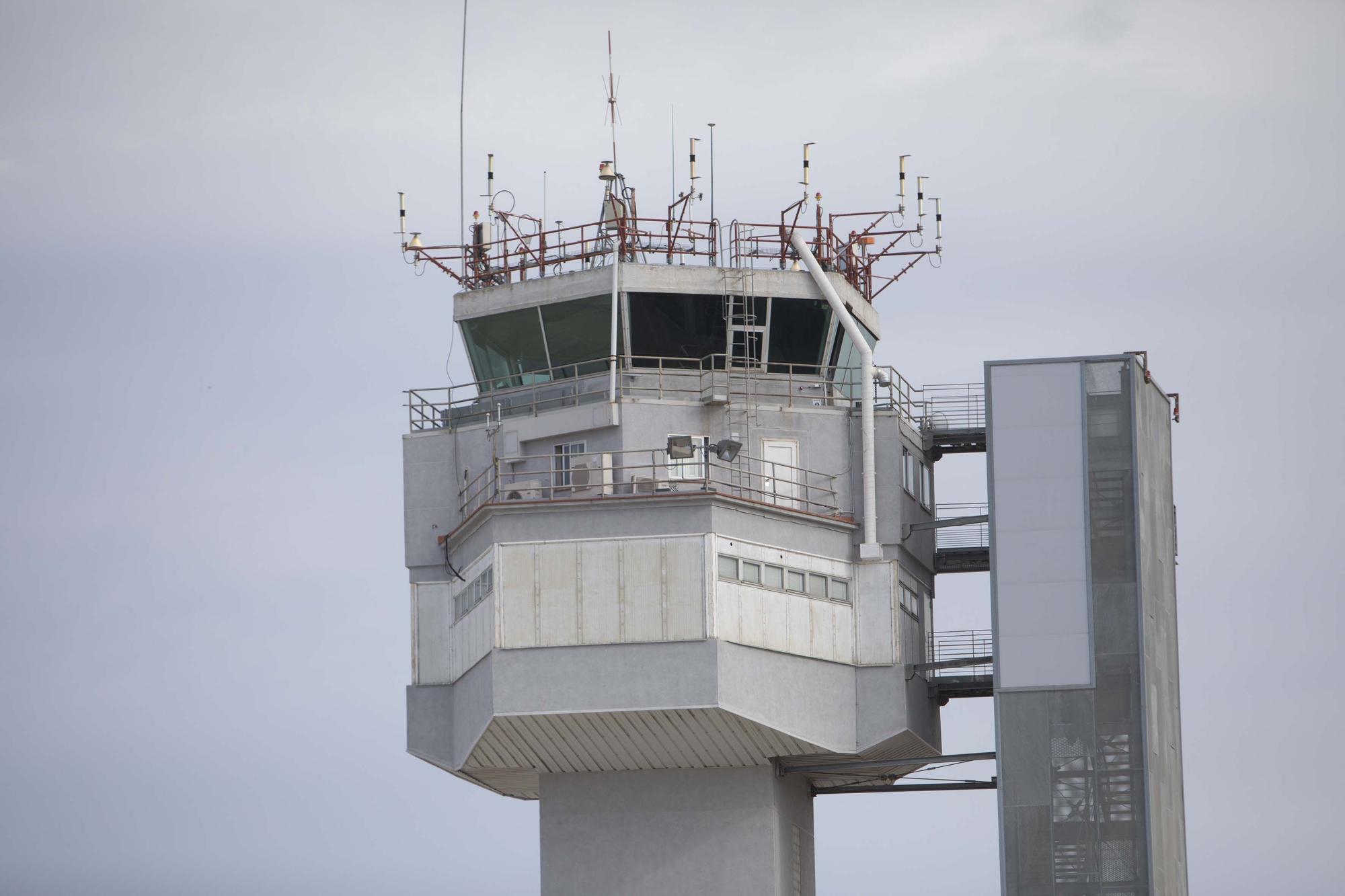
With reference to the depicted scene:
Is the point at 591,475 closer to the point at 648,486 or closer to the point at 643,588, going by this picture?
the point at 648,486

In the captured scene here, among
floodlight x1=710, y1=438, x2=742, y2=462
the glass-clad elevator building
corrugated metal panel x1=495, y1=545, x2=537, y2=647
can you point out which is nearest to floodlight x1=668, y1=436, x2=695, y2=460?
floodlight x1=710, y1=438, x2=742, y2=462

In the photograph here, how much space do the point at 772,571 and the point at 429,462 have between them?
9.35 metres

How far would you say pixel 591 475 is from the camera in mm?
70625

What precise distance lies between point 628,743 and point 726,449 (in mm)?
7106

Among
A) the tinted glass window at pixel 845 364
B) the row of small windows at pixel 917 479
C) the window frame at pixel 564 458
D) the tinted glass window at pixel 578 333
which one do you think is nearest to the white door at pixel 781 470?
the row of small windows at pixel 917 479

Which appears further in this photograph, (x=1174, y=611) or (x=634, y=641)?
(x=1174, y=611)

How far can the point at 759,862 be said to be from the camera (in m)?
70.4

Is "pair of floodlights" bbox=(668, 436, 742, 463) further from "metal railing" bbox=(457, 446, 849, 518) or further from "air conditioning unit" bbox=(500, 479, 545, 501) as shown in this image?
"air conditioning unit" bbox=(500, 479, 545, 501)

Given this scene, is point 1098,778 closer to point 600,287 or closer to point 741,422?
point 741,422

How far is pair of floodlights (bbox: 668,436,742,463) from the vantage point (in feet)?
227

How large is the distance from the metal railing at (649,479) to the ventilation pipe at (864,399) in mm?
701

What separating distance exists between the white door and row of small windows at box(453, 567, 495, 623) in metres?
6.74

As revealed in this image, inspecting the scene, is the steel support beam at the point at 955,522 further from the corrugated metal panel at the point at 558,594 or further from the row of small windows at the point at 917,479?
the corrugated metal panel at the point at 558,594

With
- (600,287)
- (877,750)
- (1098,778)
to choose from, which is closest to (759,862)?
(877,750)
